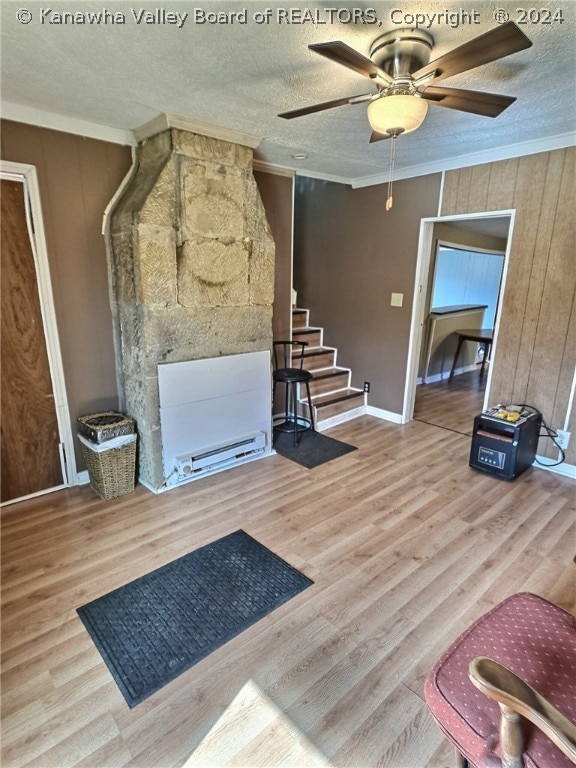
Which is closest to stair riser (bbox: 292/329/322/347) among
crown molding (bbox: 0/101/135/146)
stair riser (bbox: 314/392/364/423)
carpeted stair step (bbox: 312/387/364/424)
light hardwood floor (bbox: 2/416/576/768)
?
carpeted stair step (bbox: 312/387/364/424)

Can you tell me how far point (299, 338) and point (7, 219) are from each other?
2987mm

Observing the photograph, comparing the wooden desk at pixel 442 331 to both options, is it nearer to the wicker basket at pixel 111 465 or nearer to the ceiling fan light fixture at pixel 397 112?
the ceiling fan light fixture at pixel 397 112

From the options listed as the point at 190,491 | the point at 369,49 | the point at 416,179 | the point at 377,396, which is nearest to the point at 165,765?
the point at 190,491

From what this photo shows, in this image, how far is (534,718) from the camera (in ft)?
2.56

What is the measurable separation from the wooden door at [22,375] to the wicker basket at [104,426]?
0.76 feet

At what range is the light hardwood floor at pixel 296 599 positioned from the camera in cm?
139

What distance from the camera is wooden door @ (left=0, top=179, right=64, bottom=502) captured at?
2.54 m

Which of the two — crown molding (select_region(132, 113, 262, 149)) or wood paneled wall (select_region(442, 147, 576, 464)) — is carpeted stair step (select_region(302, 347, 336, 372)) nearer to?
wood paneled wall (select_region(442, 147, 576, 464))

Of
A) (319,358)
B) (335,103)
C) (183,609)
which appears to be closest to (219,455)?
(183,609)

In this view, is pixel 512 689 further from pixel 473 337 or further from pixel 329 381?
pixel 473 337

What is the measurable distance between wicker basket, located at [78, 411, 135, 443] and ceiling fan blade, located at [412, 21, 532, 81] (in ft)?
8.38

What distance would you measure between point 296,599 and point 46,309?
238 cm

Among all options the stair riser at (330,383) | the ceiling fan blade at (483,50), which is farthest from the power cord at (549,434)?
the ceiling fan blade at (483,50)

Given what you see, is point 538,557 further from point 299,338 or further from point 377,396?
point 299,338
